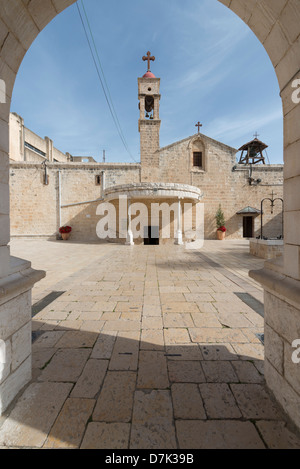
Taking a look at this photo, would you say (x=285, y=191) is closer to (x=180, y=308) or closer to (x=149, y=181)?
(x=180, y=308)

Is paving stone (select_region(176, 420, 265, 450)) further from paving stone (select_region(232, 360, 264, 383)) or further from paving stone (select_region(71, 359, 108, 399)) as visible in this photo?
paving stone (select_region(71, 359, 108, 399))

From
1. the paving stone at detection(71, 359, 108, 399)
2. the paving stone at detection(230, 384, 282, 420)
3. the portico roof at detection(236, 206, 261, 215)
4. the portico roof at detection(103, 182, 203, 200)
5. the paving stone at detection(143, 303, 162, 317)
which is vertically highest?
the portico roof at detection(103, 182, 203, 200)

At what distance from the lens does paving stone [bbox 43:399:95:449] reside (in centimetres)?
130

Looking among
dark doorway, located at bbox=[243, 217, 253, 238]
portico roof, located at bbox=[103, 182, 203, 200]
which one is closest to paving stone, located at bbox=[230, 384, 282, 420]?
portico roof, located at bbox=[103, 182, 203, 200]

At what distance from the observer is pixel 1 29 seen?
1429mm

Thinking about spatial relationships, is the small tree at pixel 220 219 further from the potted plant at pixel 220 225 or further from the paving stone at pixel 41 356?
the paving stone at pixel 41 356

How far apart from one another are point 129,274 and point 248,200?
14970 mm

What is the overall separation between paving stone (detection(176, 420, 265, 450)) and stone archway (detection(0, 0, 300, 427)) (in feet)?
1.18

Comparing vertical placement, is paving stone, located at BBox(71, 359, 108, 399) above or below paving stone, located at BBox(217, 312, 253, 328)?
below

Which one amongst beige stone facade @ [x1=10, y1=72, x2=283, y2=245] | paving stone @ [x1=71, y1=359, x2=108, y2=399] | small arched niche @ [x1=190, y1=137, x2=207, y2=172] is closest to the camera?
paving stone @ [x1=71, y1=359, x2=108, y2=399]

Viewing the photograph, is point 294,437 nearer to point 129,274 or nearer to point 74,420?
point 74,420

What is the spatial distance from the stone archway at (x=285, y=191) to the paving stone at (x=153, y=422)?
0.87 meters

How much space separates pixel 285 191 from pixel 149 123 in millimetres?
16459

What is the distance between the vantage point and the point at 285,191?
1.57 m
